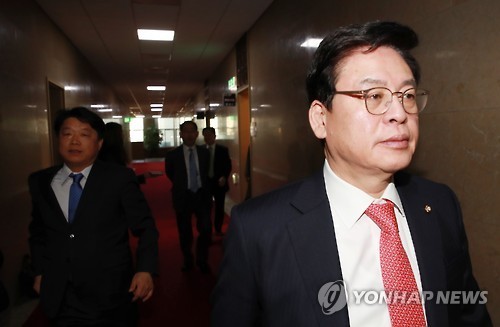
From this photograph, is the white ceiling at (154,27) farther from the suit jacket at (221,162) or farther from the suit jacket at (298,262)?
the suit jacket at (298,262)

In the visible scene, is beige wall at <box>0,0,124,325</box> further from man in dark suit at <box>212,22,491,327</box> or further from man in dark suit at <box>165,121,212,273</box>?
man in dark suit at <box>212,22,491,327</box>

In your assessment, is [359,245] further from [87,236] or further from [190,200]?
[190,200]

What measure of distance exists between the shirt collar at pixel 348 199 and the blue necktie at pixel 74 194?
1340 millimetres

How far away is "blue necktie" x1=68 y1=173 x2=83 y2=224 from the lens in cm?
181

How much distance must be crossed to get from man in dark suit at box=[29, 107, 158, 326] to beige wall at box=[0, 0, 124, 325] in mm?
1583

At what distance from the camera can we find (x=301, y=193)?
1.10 m

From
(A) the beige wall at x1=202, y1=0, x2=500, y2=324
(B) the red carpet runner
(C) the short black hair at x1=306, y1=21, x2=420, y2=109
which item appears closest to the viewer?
(C) the short black hair at x1=306, y1=21, x2=420, y2=109

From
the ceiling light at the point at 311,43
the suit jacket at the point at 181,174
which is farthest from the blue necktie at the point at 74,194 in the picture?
the ceiling light at the point at 311,43

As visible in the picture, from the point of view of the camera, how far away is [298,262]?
3.21 ft

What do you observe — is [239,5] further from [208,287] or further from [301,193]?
[301,193]

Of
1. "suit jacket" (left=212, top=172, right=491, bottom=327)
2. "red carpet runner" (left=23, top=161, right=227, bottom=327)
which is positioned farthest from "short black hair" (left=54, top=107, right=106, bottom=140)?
"red carpet runner" (left=23, top=161, right=227, bottom=327)

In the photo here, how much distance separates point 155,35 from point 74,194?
472cm

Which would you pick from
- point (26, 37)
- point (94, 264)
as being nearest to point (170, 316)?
point (94, 264)

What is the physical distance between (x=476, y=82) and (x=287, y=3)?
289 cm
